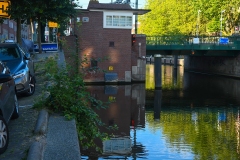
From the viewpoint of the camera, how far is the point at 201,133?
1997cm

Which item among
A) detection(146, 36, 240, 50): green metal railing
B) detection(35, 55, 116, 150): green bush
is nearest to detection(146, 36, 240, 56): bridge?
detection(146, 36, 240, 50): green metal railing

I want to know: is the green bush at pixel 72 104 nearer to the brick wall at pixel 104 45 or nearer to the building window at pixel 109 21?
the brick wall at pixel 104 45

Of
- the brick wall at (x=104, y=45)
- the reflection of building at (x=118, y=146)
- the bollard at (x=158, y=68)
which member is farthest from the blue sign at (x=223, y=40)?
the reflection of building at (x=118, y=146)

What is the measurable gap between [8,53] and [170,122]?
11.6 m

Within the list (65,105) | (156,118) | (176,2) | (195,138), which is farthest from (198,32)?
(65,105)

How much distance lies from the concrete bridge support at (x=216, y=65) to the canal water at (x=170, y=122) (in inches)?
457

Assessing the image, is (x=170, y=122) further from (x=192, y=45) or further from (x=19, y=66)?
(x=192, y=45)

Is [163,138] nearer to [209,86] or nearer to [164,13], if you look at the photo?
[209,86]

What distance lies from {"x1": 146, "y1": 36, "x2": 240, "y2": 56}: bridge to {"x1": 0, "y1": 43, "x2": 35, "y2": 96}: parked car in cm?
3116

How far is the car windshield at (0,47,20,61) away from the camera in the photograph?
44.4ft

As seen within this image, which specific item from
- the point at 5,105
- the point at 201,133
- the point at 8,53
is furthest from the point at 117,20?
the point at 5,105

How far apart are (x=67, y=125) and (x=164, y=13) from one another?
216 feet

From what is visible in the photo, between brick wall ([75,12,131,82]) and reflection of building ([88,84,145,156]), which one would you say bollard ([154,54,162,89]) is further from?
brick wall ([75,12,131,82])

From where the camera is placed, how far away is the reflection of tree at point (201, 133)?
1649 centimetres
